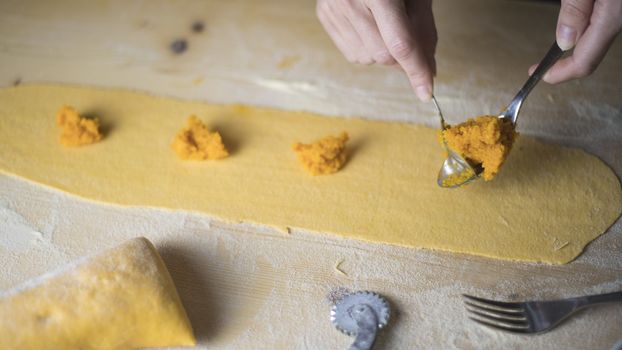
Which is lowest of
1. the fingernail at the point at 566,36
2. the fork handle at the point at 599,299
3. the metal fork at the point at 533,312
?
Answer: the metal fork at the point at 533,312

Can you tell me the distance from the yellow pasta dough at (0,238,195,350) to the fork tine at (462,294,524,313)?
0.65 metres

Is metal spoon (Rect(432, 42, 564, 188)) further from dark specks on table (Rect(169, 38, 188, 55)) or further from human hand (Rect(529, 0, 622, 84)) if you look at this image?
dark specks on table (Rect(169, 38, 188, 55))

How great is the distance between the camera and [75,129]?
5.17 ft

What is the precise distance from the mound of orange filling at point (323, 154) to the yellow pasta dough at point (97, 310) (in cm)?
50

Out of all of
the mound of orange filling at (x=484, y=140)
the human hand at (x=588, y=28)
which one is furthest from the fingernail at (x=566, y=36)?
the mound of orange filling at (x=484, y=140)

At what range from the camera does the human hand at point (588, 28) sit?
1206 mm

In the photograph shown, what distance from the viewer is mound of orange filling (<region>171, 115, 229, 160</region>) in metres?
1.53

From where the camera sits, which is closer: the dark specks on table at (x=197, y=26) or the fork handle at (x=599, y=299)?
the fork handle at (x=599, y=299)

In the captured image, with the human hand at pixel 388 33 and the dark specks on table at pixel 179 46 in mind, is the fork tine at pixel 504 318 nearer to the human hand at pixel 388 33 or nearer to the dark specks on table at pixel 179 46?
the human hand at pixel 388 33

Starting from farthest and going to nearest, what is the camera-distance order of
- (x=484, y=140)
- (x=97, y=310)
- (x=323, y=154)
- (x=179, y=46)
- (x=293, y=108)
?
(x=179, y=46) → (x=293, y=108) → (x=323, y=154) → (x=484, y=140) → (x=97, y=310)

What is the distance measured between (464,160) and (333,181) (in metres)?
0.36

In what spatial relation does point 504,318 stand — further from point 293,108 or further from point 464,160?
point 293,108

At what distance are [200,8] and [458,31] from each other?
928 mm

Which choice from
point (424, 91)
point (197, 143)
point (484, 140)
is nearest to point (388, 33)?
point (424, 91)
